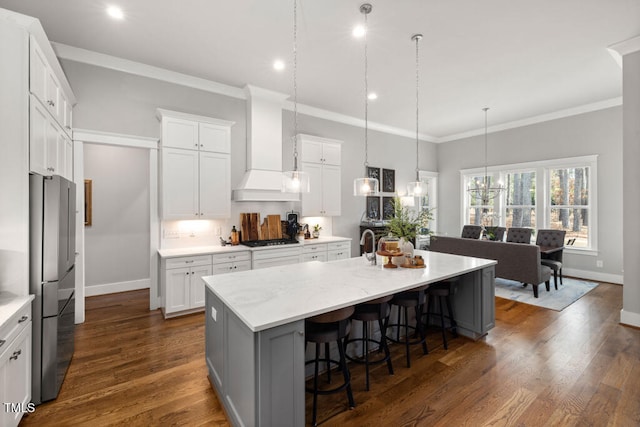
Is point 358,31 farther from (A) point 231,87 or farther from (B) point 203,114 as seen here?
(B) point 203,114

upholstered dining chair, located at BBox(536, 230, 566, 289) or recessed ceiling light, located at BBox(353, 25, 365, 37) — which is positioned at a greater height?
recessed ceiling light, located at BBox(353, 25, 365, 37)

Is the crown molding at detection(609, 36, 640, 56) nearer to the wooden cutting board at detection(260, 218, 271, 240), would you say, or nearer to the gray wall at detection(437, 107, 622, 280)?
the gray wall at detection(437, 107, 622, 280)

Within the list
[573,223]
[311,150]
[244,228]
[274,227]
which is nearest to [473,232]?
[573,223]

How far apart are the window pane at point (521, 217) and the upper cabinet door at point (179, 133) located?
6670 mm

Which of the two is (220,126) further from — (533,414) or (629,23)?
(629,23)

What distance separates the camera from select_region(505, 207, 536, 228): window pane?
652cm

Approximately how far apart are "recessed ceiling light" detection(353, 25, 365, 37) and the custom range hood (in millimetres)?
1847

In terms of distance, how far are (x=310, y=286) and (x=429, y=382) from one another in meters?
1.27

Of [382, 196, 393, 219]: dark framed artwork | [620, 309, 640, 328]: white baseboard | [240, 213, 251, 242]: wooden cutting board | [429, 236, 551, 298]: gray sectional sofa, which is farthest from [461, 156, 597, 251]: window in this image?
[240, 213, 251, 242]: wooden cutting board

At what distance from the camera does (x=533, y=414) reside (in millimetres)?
2080

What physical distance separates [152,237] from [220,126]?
1.79 meters

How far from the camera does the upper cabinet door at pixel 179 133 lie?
3.91 m

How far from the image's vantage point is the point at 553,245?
17.9ft

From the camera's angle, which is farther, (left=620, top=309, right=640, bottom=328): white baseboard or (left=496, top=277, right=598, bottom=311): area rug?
(left=496, top=277, right=598, bottom=311): area rug
